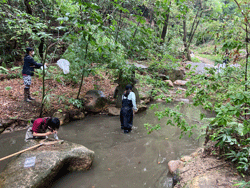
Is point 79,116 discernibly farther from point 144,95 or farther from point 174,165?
point 174,165

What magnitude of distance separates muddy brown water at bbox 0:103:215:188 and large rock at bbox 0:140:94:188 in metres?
0.26

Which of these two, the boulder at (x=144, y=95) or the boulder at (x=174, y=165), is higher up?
the boulder at (x=144, y=95)

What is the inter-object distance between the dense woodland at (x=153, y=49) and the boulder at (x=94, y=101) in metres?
0.45

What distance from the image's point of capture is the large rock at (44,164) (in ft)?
9.27

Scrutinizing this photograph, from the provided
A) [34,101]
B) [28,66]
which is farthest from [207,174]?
[28,66]

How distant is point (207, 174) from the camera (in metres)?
2.79

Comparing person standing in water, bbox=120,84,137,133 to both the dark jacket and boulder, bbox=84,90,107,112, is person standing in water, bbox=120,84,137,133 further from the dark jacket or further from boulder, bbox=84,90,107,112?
the dark jacket

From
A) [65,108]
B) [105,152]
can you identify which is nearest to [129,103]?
[105,152]

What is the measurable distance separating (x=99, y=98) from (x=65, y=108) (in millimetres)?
→ 1483

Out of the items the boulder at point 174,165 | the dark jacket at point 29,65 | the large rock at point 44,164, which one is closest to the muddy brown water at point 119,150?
the boulder at point 174,165

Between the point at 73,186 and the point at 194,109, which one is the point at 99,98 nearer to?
the point at 73,186

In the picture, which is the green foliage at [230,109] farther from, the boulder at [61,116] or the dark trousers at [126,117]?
the boulder at [61,116]

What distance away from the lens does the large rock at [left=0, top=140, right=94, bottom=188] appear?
282cm

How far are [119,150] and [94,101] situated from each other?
110 inches
